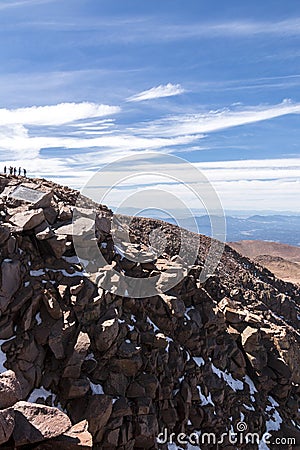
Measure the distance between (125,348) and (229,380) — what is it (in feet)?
29.7

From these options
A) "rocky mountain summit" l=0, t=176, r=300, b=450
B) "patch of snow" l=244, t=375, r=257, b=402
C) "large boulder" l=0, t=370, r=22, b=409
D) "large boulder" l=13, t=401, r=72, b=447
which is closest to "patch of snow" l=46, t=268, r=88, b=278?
"rocky mountain summit" l=0, t=176, r=300, b=450

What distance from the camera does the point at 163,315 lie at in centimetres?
2386

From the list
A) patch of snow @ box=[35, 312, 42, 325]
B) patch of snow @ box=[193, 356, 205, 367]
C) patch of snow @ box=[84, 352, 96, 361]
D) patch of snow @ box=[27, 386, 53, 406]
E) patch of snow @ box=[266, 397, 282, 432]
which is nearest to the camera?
patch of snow @ box=[27, 386, 53, 406]

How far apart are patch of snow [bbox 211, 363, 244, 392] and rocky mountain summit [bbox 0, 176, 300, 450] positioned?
9cm

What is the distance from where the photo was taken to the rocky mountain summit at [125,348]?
1789cm

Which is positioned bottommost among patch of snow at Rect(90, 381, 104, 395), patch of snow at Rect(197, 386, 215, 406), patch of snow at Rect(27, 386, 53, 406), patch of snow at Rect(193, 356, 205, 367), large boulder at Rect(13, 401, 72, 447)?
patch of snow at Rect(197, 386, 215, 406)

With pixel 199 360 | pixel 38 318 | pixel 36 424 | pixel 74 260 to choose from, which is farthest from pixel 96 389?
pixel 36 424

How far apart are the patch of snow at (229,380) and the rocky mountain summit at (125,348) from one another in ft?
0.28

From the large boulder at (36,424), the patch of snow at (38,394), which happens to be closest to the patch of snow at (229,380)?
the patch of snow at (38,394)

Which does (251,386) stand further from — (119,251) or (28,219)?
(28,219)

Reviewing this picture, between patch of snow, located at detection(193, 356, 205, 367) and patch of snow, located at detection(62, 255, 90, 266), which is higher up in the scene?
patch of snow, located at detection(62, 255, 90, 266)

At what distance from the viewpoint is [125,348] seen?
2002cm

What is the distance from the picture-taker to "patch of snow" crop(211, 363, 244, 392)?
24.7 meters

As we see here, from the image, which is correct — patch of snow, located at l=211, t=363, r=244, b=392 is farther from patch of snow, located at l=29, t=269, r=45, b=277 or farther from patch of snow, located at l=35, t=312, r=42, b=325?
patch of snow, located at l=29, t=269, r=45, b=277
